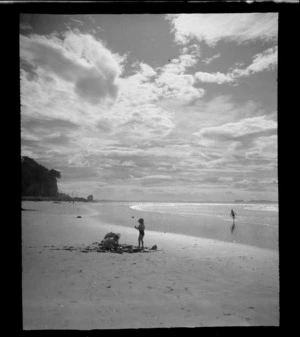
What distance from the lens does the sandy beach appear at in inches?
210

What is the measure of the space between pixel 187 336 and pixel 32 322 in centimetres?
294

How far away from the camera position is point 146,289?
699 cm

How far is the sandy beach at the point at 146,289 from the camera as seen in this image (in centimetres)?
534

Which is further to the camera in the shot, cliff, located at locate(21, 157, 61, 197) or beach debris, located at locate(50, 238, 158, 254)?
cliff, located at locate(21, 157, 61, 197)

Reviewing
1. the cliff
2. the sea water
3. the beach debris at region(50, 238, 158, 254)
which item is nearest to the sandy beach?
the beach debris at region(50, 238, 158, 254)

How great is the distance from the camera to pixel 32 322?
16.5 feet

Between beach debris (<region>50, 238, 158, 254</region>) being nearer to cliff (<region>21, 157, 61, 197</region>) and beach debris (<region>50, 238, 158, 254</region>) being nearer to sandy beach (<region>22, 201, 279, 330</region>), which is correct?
sandy beach (<region>22, 201, 279, 330</region>)

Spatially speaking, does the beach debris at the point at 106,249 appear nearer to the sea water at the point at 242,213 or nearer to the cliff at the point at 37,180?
the sea water at the point at 242,213

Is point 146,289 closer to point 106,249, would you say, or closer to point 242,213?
point 106,249

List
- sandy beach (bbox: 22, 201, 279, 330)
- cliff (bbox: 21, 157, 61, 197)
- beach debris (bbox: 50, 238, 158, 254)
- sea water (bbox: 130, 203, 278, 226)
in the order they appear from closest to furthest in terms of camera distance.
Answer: sandy beach (bbox: 22, 201, 279, 330) → beach debris (bbox: 50, 238, 158, 254) → sea water (bbox: 130, 203, 278, 226) → cliff (bbox: 21, 157, 61, 197)

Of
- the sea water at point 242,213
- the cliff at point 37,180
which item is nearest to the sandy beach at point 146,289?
the sea water at point 242,213

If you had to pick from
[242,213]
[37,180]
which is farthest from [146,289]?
[37,180]
